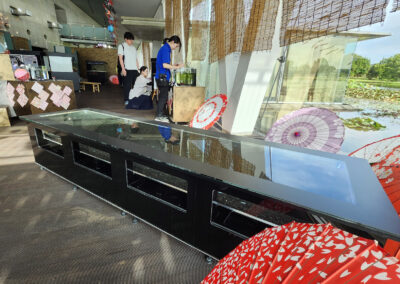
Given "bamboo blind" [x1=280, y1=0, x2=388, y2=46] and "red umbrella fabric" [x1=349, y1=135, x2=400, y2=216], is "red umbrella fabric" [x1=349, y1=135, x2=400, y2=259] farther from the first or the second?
"bamboo blind" [x1=280, y1=0, x2=388, y2=46]

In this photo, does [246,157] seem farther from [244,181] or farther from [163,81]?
[163,81]

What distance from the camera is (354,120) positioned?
212 centimetres

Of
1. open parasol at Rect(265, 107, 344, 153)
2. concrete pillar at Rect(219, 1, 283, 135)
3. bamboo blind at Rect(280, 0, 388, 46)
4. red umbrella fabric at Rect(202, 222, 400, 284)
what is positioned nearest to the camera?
red umbrella fabric at Rect(202, 222, 400, 284)

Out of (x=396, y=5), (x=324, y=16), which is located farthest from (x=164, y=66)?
(x=396, y=5)

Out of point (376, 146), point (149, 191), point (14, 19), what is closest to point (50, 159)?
point (149, 191)

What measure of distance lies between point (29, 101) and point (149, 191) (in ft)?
13.3

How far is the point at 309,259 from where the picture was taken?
33 centimetres

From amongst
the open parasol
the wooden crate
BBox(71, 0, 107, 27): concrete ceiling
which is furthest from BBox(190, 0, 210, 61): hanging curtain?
BBox(71, 0, 107, 27): concrete ceiling

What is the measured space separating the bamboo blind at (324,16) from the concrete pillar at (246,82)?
95cm

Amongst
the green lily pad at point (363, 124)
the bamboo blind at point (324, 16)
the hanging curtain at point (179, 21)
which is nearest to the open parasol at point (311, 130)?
the bamboo blind at point (324, 16)

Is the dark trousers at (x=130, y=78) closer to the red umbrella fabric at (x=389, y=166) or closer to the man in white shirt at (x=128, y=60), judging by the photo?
the man in white shirt at (x=128, y=60)

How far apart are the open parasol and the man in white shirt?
406 cm

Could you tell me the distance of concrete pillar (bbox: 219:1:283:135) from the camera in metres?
2.75

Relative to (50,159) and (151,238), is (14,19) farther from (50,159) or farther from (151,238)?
(151,238)
